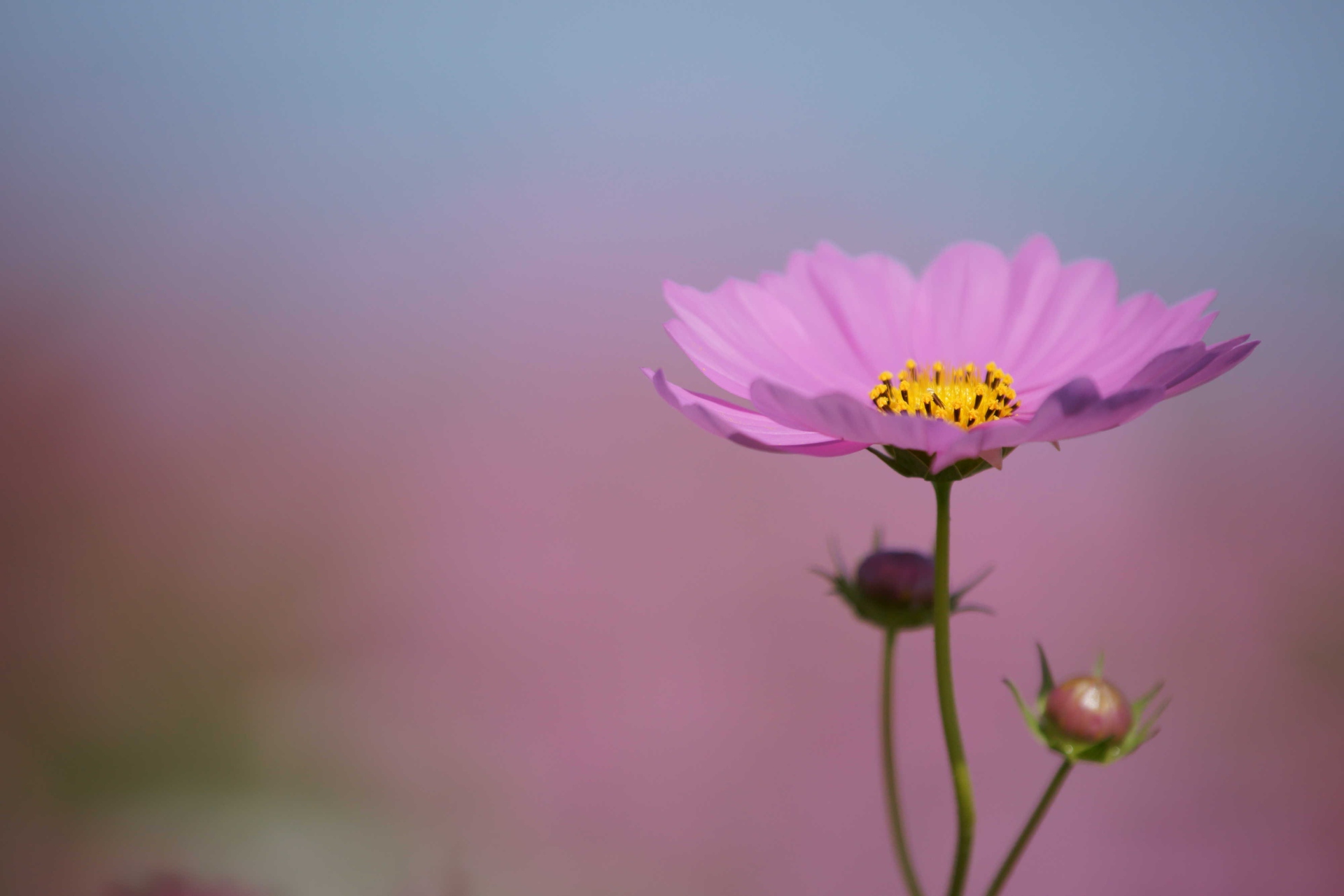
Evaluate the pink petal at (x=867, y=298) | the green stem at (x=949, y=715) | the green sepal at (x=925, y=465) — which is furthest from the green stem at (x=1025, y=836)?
the pink petal at (x=867, y=298)

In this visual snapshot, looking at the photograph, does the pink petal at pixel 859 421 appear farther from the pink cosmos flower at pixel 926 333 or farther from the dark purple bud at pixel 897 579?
the dark purple bud at pixel 897 579

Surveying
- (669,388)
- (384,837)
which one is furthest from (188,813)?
(669,388)

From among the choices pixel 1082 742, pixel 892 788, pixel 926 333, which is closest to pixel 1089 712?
pixel 1082 742

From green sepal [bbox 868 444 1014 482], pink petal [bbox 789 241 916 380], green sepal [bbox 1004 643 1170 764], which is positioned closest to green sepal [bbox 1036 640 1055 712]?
green sepal [bbox 1004 643 1170 764]

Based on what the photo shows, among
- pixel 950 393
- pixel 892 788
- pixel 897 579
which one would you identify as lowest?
pixel 892 788

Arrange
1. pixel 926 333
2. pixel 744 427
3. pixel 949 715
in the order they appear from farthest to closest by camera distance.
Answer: pixel 926 333, pixel 744 427, pixel 949 715

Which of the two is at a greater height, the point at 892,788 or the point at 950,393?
the point at 950,393

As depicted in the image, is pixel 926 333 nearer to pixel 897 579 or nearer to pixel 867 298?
pixel 867 298
